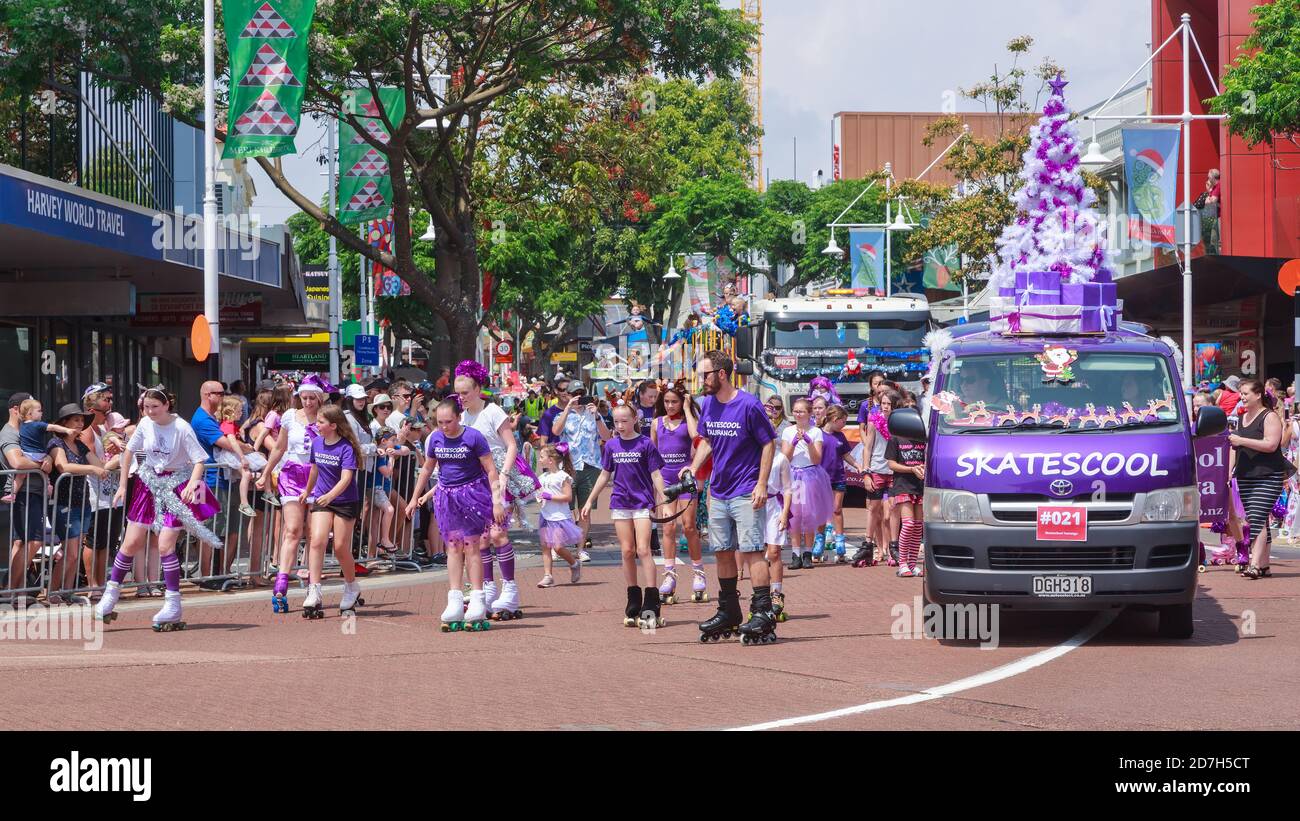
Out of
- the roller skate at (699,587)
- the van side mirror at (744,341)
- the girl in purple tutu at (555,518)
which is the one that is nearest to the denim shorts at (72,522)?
the girl in purple tutu at (555,518)

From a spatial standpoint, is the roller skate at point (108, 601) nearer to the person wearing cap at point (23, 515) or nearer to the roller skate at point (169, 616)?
the roller skate at point (169, 616)

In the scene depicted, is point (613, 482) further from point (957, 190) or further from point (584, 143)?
point (957, 190)

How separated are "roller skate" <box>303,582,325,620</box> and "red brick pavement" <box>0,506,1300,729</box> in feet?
0.47

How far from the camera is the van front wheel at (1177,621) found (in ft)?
38.0

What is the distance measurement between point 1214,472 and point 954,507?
5.79 m

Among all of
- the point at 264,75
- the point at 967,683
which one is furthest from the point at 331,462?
the point at 264,75

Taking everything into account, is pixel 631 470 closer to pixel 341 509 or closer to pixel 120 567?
pixel 341 509

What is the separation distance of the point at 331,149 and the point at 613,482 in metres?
26.7

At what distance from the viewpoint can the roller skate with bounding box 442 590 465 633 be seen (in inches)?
505

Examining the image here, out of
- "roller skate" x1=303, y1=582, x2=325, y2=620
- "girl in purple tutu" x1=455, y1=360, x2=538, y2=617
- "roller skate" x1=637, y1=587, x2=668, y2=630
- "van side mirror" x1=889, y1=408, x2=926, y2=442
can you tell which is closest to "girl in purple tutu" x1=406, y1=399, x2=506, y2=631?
"girl in purple tutu" x1=455, y1=360, x2=538, y2=617

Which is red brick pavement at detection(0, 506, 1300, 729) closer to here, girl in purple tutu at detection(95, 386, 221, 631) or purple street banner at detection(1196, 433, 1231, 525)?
girl in purple tutu at detection(95, 386, 221, 631)

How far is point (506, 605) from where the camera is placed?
44.7 feet

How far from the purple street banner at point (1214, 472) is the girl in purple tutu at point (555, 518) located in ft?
19.8

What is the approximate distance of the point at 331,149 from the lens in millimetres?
37969
